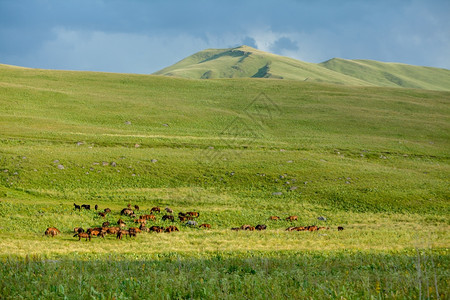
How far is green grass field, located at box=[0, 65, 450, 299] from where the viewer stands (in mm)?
8438

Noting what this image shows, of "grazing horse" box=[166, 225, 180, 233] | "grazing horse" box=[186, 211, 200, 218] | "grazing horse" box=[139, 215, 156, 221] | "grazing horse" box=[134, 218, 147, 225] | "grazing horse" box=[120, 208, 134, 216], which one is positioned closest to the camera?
"grazing horse" box=[166, 225, 180, 233]

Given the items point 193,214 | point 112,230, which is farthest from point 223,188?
point 112,230

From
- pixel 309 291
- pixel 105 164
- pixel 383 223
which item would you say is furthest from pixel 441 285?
pixel 105 164

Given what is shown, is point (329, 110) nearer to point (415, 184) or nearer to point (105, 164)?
point (415, 184)

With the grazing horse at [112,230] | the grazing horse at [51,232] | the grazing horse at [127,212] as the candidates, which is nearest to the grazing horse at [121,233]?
the grazing horse at [112,230]

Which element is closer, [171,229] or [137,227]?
[171,229]

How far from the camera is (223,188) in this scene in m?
40.9

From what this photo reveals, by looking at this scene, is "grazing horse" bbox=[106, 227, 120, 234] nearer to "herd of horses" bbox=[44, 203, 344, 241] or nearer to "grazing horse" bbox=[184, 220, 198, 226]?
"herd of horses" bbox=[44, 203, 344, 241]

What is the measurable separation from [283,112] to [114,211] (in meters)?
62.1

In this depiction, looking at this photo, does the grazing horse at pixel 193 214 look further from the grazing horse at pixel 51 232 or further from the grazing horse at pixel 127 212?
the grazing horse at pixel 51 232

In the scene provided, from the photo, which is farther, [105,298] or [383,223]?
[383,223]

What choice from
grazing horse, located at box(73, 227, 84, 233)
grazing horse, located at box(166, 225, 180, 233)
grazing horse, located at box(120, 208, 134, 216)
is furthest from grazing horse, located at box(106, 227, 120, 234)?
grazing horse, located at box(120, 208, 134, 216)

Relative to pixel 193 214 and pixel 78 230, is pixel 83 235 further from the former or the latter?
pixel 193 214

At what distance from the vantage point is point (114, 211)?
31.7m
